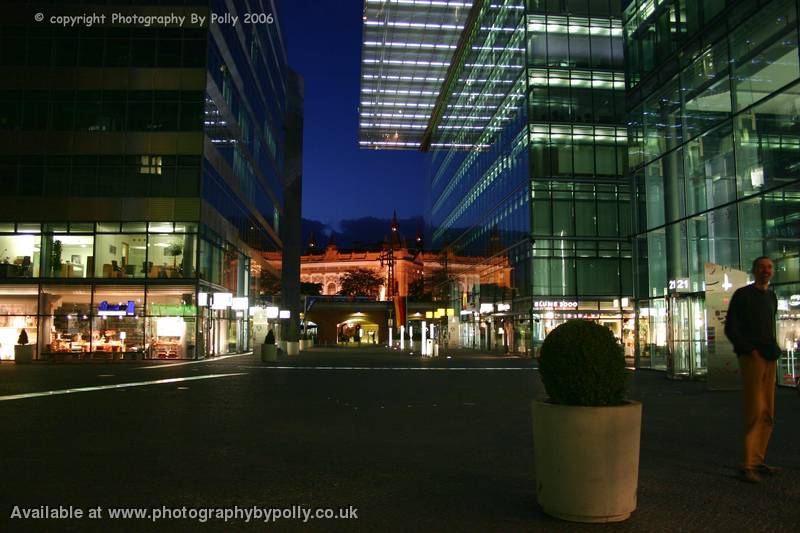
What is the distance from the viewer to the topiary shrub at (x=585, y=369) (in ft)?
18.0

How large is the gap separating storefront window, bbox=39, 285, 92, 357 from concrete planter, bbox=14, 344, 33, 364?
7.33 ft

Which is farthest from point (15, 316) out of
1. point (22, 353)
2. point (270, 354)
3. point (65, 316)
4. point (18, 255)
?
point (270, 354)

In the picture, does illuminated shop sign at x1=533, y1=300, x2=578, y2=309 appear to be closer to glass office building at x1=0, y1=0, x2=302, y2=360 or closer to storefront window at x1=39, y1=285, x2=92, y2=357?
glass office building at x1=0, y1=0, x2=302, y2=360

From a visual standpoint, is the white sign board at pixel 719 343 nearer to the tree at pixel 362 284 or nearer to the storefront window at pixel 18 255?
the storefront window at pixel 18 255

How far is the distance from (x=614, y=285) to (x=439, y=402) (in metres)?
35.2

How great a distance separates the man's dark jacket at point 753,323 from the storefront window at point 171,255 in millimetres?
34543

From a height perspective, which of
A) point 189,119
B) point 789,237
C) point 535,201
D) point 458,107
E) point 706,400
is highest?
point 458,107

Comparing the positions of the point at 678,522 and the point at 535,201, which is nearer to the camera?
the point at 678,522

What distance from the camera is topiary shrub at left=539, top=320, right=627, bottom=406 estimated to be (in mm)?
5480

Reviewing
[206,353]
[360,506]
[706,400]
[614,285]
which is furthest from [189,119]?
[360,506]

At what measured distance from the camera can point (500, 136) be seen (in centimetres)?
5356

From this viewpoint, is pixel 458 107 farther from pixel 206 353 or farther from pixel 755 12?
pixel 755 12

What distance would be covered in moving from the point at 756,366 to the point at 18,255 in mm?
39429

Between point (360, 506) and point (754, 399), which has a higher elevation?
point (754, 399)
